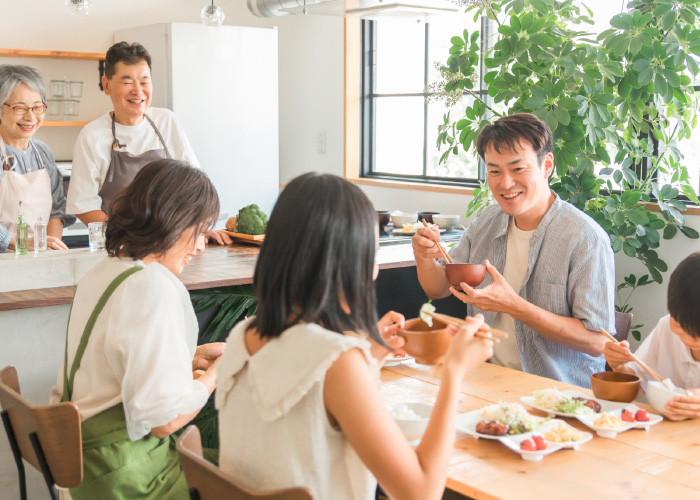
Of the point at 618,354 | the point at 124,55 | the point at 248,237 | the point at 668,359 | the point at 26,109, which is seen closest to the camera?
the point at 618,354

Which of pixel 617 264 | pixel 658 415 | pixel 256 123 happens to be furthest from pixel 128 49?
pixel 658 415

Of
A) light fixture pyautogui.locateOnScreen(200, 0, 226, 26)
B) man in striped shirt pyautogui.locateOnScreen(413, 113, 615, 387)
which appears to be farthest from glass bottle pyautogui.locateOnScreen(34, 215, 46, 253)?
light fixture pyautogui.locateOnScreen(200, 0, 226, 26)

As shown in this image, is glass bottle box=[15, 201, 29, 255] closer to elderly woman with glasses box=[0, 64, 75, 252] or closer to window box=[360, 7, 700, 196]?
elderly woman with glasses box=[0, 64, 75, 252]

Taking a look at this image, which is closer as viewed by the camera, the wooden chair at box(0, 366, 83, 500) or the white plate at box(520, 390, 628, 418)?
the wooden chair at box(0, 366, 83, 500)

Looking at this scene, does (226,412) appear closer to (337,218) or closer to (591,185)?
(337,218)

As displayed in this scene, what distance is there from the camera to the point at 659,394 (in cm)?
174

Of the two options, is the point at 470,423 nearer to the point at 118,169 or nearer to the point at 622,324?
the point at 622,324

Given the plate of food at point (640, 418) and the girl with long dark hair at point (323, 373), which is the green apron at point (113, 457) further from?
the plate of food at point (640, 418)

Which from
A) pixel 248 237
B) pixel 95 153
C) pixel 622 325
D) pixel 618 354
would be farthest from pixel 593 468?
pixel 95 153

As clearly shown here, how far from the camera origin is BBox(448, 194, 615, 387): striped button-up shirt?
2357 millimetres

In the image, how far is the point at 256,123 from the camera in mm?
5465

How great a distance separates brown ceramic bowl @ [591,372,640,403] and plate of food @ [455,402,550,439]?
21cm

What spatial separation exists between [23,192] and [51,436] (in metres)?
1.98

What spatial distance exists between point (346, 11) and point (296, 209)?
9.07 ft
